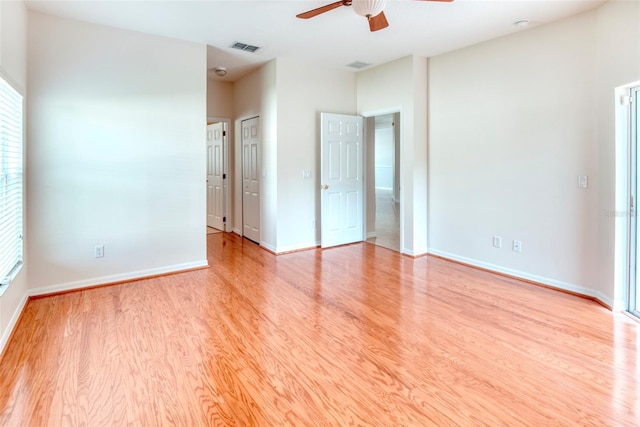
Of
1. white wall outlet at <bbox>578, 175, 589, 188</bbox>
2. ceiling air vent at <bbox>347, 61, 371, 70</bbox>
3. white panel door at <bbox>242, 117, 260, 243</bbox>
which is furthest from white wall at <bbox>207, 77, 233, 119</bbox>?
white wall outlet at <bbox>578, 175, 589, 188</bbox>

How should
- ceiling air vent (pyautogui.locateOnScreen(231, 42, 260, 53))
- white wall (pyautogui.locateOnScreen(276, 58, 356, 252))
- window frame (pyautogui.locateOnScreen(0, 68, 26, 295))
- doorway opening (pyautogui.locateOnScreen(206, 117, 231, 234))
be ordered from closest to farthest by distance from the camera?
window frame (pyautogui.locateOnScreen(0, 68, 26, 295)), ceiling air vent (pyautogui.locateOnScreen(231, 42, 260, 53)), white wall (pyautogui.locateOnScreen(276, 58, 356, 252)), doorway opening (pyautogui.locateOnScreen(206, 117, 231, 234))

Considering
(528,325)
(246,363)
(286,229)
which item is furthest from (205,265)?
(528,325)

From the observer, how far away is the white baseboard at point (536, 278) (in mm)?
3314

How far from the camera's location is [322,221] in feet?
17.7

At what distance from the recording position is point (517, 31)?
3.84 m

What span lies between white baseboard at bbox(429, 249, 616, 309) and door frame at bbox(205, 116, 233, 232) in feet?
12.1

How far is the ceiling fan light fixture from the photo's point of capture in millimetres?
2623

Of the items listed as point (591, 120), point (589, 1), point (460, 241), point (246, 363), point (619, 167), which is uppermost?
point (589, 1)

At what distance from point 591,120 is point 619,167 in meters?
0.56

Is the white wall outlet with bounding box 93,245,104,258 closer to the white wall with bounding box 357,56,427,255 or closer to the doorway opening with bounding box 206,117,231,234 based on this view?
the doorway opening with bounding box 206,117,231,234

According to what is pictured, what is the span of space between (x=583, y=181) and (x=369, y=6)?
8.40 feet

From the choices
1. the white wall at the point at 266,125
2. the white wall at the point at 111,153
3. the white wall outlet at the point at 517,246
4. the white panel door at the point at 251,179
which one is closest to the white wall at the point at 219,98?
the white wall at the point at 266,125

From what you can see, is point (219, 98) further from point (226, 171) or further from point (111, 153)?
point (111, 153)

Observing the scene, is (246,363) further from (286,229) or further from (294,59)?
(294,59)
